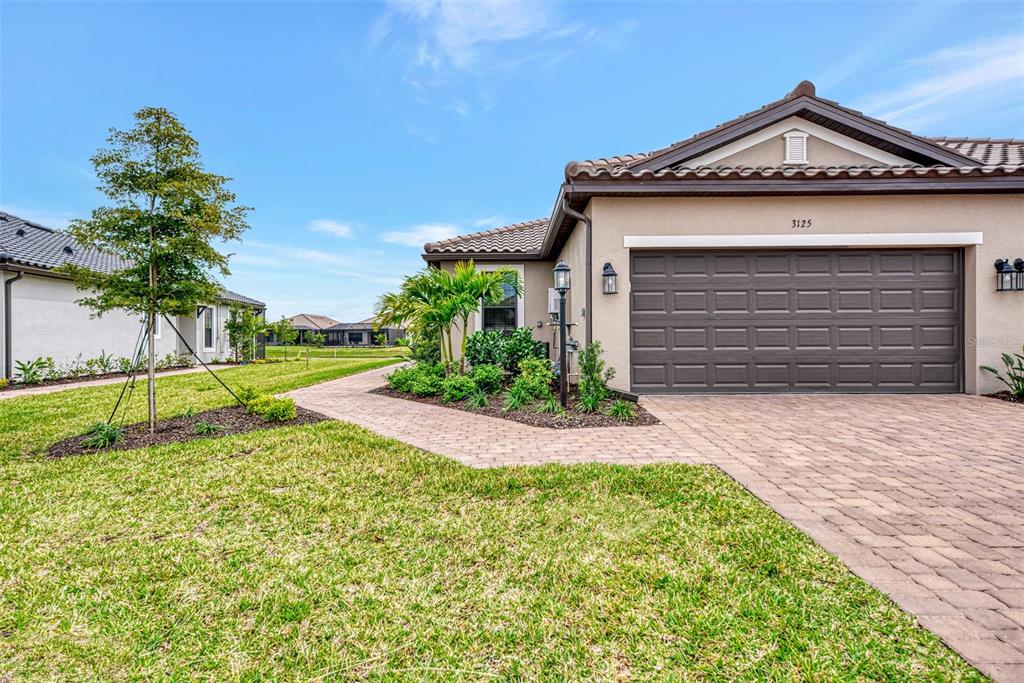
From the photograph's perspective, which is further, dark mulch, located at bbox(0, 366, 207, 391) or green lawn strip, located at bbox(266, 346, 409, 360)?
green lawn strip, located at bbox(266, 346, 409, 360)

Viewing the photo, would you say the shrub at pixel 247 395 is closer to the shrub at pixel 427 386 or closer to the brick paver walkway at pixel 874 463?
the brick paver walkway at pixel 874 463

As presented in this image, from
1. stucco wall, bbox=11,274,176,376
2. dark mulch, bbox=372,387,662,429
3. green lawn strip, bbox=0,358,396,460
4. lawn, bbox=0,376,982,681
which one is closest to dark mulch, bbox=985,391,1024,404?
dark mulch, bbox=372,387,662,429

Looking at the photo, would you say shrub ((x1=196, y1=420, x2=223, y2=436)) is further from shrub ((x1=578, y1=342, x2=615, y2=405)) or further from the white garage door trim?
the white garage door trim

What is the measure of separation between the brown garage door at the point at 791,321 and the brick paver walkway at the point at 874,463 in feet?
1.60

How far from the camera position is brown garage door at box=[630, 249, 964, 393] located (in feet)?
26.4

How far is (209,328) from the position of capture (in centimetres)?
2023

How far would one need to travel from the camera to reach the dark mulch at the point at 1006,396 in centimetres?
733

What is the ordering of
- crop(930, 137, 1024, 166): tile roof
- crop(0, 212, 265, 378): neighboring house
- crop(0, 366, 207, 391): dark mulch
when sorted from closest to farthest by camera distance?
crop(930, 137, 1024, 166): tile roof < crop(0, 366, 207, 391): dark mulch < crop(0, 212, 265, 378): neighboring house

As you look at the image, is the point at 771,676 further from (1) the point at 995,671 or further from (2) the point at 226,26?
(2) the point at 226,26

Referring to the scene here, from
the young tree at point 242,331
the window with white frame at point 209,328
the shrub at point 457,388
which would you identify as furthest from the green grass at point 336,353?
the shrub at point 457,388

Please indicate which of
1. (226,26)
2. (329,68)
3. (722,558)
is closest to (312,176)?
(329,68)

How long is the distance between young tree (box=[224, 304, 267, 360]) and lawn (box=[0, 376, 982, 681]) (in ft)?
58.1

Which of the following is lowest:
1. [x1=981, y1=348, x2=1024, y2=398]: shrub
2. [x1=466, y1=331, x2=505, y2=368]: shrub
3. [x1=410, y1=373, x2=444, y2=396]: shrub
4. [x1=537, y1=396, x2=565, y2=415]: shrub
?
[x1=537, y1=396, x2=565, y2=415]: shrub

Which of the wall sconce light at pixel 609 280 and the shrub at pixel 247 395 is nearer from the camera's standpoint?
the shrub at pixel 247 395
